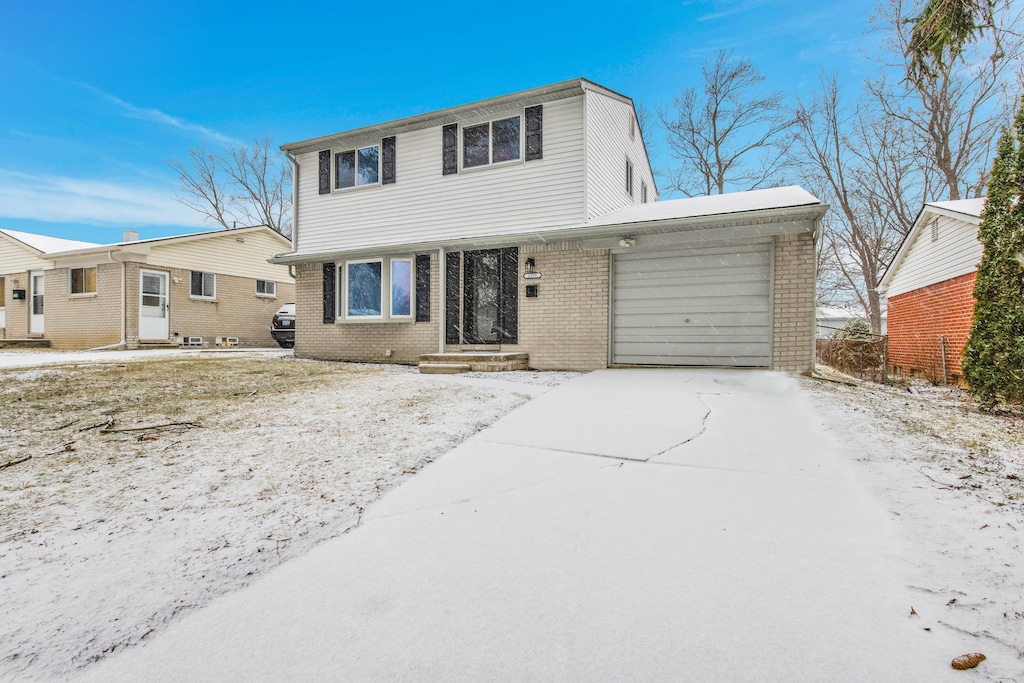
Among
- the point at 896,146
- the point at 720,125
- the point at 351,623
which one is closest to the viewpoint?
the point at 351,623

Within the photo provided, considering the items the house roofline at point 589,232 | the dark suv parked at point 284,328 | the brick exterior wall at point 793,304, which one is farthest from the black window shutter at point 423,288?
the dark suv parked at point 284,328

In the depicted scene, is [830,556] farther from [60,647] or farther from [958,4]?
[958,4]

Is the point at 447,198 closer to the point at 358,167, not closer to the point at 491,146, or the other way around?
the point at 491,146

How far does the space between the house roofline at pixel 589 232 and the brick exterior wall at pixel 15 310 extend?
46.6 feet

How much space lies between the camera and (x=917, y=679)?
1.29 m

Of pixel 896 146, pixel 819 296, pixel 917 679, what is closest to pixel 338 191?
pixel 917 679

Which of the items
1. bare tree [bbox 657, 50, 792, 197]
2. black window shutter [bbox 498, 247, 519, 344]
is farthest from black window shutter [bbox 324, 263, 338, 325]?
bare tree [bbox 657, 50, 792, 197]

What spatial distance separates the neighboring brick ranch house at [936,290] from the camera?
30.5ft

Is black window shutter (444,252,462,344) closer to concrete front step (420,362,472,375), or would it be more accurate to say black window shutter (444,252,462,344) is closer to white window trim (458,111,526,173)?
concrete front step (420,362,472,375)

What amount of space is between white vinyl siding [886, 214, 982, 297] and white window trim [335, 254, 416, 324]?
10189mm

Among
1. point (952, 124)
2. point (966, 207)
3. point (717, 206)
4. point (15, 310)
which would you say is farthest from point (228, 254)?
point (952, 124)

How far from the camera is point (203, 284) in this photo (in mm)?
16625

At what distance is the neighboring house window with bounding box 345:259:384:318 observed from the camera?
34.0ft

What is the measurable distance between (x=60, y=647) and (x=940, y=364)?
45.8ft
